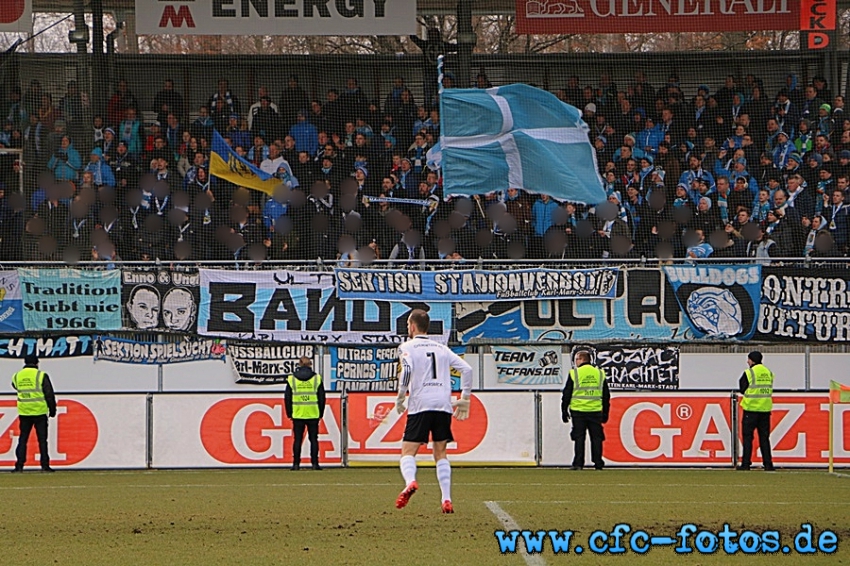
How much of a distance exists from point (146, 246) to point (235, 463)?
4.43 metres

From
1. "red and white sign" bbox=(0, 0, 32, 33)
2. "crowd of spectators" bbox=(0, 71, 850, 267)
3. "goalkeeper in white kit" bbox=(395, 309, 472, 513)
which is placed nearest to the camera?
"goalkeeper in white kit" bbox=(395, 309, 472, 513)

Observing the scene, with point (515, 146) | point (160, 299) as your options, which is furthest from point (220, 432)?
point (515, 146)

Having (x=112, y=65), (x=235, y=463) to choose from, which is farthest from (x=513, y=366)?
(x=112, y=65)

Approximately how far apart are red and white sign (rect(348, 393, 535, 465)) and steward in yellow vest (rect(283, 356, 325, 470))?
91cm

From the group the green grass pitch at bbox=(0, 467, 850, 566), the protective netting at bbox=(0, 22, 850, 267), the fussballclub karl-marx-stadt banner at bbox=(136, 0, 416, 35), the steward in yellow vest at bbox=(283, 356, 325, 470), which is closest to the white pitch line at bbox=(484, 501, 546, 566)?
the green grass pitch at bbox=(0, 467, 850, 566)

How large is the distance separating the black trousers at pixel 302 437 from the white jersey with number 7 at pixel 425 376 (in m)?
8.40

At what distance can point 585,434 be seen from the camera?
1850 centimetres

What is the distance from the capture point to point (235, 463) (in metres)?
19.4

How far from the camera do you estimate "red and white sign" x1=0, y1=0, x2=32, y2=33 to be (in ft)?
75.5

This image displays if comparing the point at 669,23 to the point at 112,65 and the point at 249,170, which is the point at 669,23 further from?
the point at 112,65

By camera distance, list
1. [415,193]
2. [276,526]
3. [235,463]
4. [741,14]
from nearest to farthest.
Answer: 1. [276,526]
2. [235,463]
3. [415,193]
4. [741,14]

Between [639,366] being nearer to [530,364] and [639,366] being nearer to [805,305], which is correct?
[530,364]

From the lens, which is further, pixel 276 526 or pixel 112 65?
pixel 112 65

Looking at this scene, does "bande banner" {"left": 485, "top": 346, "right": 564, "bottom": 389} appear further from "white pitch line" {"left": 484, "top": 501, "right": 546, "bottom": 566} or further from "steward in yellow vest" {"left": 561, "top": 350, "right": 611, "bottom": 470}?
"white pitch line" {"left": 484, "top": 501, "right": 546, "bottom": 566}
